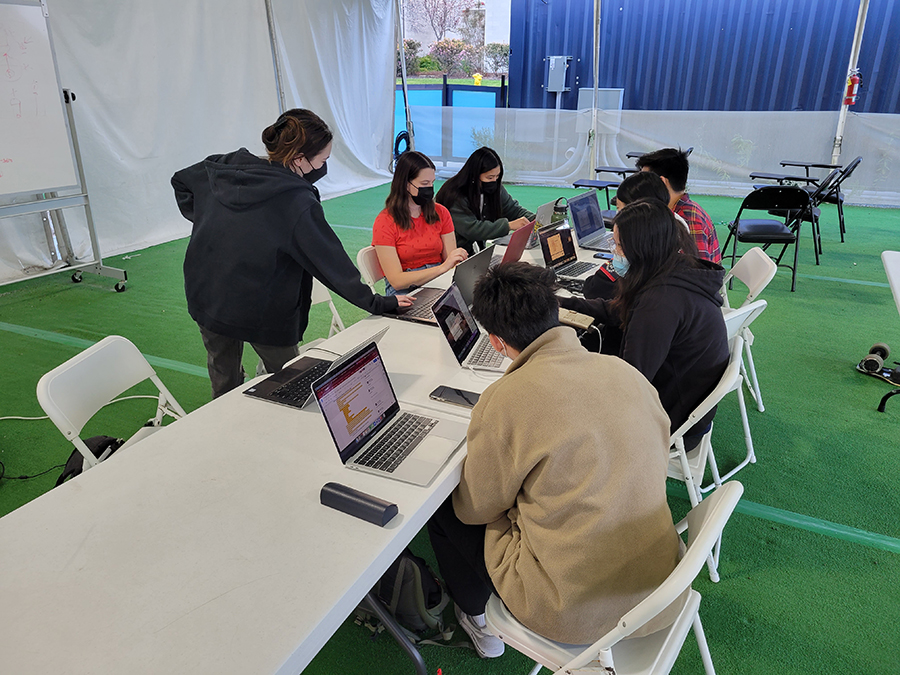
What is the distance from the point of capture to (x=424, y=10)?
1259 cm

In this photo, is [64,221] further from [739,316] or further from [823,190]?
[823,190]

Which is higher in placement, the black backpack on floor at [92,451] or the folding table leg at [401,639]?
the black backpack on floor at [92,451]

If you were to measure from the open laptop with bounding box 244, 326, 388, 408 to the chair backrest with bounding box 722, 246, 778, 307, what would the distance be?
6.12 feet

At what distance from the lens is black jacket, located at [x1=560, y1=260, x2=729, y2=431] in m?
1.78

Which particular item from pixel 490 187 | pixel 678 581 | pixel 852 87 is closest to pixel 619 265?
pixel 490 187

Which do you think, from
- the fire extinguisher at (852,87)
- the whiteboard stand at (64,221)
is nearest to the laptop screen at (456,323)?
the whiteboard stand at (64,221)

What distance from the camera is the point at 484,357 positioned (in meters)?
1.97

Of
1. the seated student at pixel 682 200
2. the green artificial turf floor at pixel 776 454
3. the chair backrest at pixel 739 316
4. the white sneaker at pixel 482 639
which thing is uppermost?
the seated student at pixel 682 200

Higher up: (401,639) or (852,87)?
(852,87)

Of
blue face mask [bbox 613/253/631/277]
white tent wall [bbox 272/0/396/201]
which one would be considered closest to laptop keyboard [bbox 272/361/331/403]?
blue face mask [bbox 613/253/631/277]

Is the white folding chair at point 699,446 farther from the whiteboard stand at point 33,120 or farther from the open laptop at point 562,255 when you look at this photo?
the whiteboard stand at point 33,120

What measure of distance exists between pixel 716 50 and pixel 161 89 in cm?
744

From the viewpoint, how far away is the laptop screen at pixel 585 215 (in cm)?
351

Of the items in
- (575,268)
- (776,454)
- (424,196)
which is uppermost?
(424,196)
